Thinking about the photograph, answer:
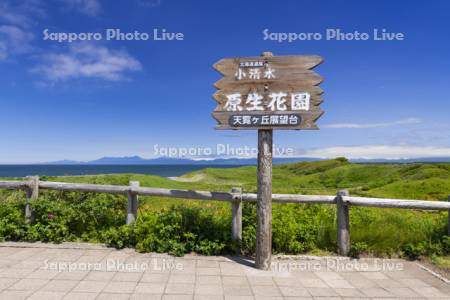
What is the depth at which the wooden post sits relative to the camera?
485 centimetres

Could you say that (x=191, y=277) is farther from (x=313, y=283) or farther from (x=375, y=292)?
(x=375, y=292)

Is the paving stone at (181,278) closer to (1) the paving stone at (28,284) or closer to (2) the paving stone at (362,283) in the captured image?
(1) the paving stone at (28,284)

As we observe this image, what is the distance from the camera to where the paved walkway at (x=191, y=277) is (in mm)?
3865

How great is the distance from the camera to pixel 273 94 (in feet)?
16.0

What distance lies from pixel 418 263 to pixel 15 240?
7554 mm

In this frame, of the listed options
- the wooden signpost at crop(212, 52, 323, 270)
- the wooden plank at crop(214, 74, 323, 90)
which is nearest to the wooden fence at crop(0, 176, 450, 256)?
the wooden signpost at crop(212, 52, 323, 270)

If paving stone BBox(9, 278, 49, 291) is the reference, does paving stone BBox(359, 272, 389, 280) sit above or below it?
below

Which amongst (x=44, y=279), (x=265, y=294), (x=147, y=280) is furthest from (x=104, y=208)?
(x=265, y=294)

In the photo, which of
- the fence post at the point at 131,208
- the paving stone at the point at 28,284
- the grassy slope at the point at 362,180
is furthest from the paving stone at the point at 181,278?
the grassy slope at the point at 362,180

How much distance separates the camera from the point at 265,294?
390cm

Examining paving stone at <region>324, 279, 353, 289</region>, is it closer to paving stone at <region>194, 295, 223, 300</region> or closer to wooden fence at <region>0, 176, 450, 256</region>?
wooden fence at <region>0, 176, 450, 256</region>

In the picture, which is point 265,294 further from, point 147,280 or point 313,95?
point 313,95

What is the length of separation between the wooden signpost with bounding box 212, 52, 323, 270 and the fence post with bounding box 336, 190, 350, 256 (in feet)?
4.88

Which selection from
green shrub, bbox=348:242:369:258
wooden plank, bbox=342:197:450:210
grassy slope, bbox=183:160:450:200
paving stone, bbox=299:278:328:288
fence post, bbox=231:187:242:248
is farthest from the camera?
grassy slope, bbox=183:160:450:200
